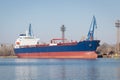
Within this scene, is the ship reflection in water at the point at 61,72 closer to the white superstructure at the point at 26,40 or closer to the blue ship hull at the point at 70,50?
the blue ship hull at the point at 70,50

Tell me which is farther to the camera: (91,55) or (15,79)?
(91,55)

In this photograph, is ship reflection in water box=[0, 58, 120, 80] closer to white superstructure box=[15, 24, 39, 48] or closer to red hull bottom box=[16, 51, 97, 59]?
red hull bottom box=[16, 51, 97, 59]

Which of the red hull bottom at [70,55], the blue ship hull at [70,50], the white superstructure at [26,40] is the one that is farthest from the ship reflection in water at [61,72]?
the white superstructure at [26,40]

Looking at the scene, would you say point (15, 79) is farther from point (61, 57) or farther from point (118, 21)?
point (118, 21)

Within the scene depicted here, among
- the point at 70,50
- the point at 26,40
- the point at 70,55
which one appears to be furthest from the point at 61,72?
the point at 26,40

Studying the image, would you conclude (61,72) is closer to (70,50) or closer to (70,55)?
(70,50)

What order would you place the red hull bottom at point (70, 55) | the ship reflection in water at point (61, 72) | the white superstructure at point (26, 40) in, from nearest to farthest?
the ship reflection in water at point (61, 72), the red hull bottom at point (70, 55), the white superstructure at point (26, 40)

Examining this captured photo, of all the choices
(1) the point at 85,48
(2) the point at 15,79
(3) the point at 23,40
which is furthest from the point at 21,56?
(2) the point at 15,79

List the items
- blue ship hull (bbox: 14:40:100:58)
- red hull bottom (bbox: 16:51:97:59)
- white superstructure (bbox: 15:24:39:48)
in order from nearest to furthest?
red hull bottom (bbox: 16:51:97:59) → blue ship hull (bbox: 14:40:100:58) → white superstructure (bbox: 15:24:39:48)

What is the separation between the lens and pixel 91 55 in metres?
111

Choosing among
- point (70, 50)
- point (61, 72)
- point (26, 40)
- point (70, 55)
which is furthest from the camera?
point (26, 40)

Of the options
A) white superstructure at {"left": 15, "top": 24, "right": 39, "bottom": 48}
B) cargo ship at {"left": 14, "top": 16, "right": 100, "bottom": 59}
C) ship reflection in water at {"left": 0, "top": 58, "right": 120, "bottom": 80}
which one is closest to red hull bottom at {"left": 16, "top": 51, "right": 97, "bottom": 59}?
cargo ship at {"left": 14, "top": 16, "right": 100, "bottom": 59}

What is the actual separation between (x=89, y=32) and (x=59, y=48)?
1372cm

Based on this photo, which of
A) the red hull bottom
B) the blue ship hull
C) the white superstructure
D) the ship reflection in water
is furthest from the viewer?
the white superstructure
